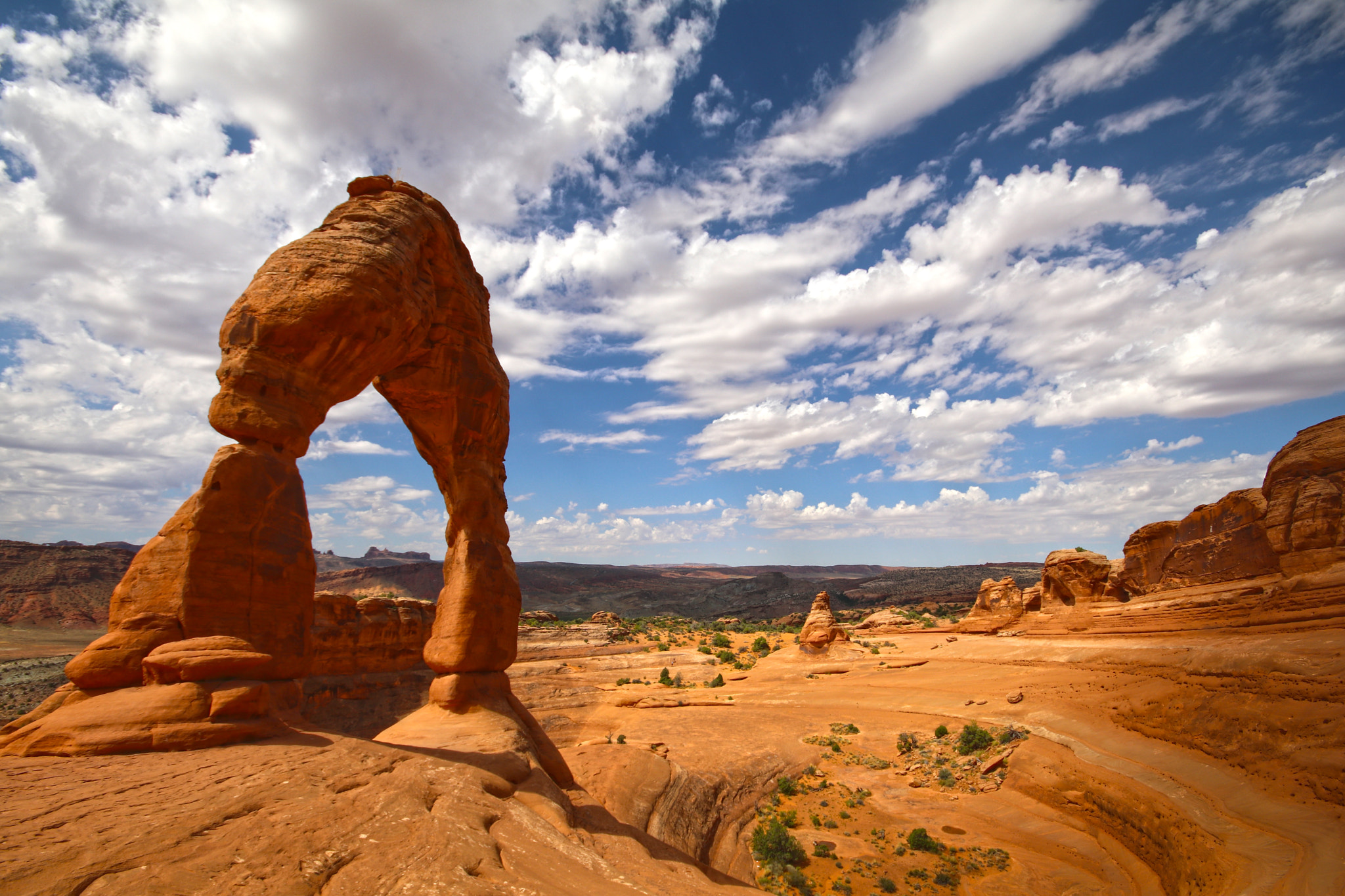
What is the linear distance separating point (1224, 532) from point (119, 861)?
26.2m

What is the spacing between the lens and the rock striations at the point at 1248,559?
13.5 meters

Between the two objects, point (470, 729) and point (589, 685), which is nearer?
point (470, 729)

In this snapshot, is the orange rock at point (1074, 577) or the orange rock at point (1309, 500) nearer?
the orange rock at point (1309, 500)

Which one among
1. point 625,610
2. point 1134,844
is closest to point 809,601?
point 625,610

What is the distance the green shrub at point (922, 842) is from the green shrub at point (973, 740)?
5.10m

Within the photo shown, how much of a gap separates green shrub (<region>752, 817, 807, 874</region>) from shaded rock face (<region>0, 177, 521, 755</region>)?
6.96 meters

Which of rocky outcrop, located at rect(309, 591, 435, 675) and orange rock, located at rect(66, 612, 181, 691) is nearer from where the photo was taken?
orange rock, located at rect(66, 612, 181, 691)

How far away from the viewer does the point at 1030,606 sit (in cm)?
3381

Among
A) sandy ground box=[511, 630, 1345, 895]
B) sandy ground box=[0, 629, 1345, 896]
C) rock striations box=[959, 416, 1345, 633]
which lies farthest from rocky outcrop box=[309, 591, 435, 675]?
rock striations box=[959, 416, 1345, 633]

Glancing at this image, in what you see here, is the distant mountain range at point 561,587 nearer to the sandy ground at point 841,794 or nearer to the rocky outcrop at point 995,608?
the rocky outcrop at point 995,608

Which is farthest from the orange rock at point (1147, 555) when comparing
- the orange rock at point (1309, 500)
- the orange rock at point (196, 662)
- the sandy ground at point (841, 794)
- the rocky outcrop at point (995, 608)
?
the orange rock at point (196, 662)

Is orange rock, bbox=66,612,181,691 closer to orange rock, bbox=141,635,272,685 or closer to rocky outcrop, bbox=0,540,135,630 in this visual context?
orange rock, bbox=141,635,272,685

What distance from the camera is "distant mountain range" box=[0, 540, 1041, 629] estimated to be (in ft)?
163

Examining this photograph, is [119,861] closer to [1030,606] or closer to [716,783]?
[716,783]
